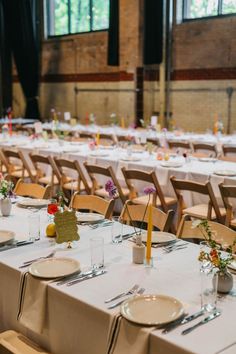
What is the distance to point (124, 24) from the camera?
40.3 feet

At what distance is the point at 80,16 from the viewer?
1363cm

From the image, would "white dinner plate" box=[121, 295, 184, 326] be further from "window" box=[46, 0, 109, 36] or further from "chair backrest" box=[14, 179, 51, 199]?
"window" box=[46, 0, 109, 36]

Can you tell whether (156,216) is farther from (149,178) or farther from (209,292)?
(149,178)

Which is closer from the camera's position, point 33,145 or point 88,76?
point 33,145

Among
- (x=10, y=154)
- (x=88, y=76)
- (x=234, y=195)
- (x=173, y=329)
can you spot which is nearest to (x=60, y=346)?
(x=173, y=329)

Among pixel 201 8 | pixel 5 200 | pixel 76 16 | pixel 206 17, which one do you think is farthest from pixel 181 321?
pixel 76 16

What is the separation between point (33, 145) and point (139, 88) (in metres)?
4.60

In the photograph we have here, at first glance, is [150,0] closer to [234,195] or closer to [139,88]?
[139,88]

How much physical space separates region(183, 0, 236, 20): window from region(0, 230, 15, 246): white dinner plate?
29.2 ft

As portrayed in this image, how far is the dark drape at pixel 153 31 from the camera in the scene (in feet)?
38.1

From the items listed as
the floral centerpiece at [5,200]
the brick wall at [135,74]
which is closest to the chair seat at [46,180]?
the floral centerpiece at [5,200]

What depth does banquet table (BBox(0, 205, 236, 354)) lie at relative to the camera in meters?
2.01

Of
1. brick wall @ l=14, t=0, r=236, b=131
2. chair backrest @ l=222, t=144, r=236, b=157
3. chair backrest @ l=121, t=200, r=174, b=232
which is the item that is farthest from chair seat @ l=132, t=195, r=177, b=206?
brick wall @ l=14, t=0, r=236, b=131

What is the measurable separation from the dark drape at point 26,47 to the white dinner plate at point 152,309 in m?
Answer: 13.0
